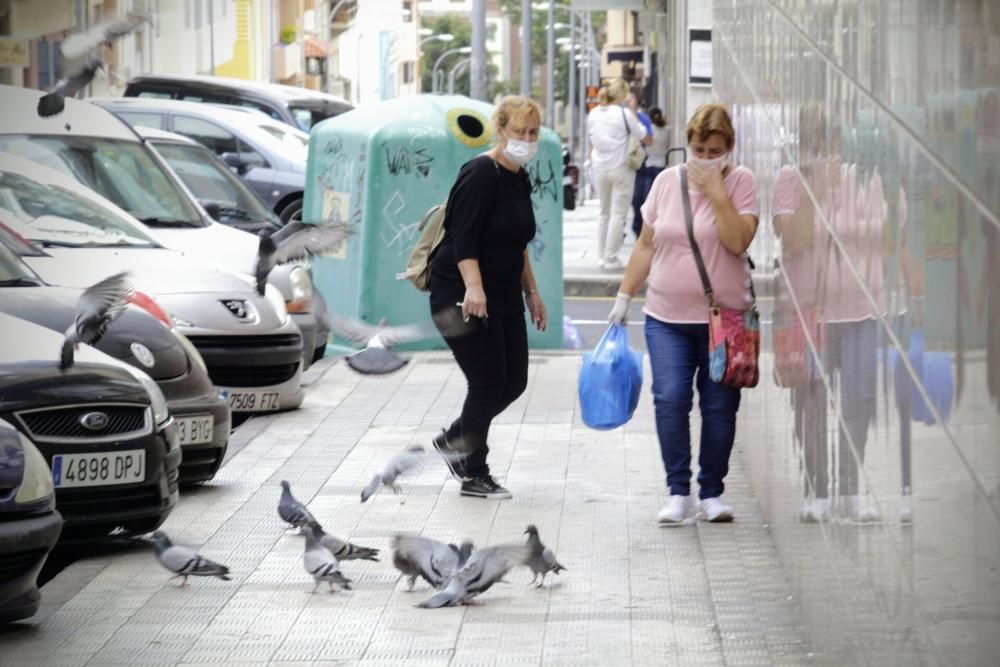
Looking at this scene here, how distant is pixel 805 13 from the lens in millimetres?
5789

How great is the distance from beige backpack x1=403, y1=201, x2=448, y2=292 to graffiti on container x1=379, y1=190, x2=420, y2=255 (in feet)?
16.7

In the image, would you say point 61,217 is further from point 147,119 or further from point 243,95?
point 243,95

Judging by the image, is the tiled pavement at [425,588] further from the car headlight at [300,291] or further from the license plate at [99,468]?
the car headlight at [300,291]

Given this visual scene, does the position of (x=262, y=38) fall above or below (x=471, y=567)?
above

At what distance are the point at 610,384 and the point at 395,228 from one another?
5.77 m

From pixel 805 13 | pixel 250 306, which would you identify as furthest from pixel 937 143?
pixel 250 306

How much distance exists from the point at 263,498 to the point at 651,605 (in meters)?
2.60

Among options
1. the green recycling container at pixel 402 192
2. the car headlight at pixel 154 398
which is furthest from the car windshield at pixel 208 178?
the car headlight at pixel 154 398

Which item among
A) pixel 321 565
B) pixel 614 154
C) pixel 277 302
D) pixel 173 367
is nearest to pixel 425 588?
pixel 321 565

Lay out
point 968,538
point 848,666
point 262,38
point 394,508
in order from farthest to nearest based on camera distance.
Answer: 1. point 262,38
2. point 394,508
3. point 848,666
4. point 968,538

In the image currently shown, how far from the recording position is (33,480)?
19.3ft

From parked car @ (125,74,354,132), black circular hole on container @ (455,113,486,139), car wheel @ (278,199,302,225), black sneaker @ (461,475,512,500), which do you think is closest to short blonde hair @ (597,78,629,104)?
car wheel @ (278,199,302,225)

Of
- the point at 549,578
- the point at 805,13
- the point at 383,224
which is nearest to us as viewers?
the point at 805,13

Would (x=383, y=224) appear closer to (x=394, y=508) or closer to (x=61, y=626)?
(x=394, y=508)
